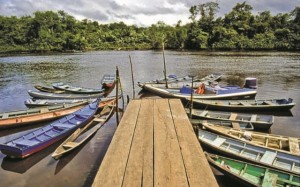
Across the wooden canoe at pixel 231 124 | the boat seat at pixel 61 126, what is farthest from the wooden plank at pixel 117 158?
the boat seat at pixel 61 126

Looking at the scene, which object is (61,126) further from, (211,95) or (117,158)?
(211,95)

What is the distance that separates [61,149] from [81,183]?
204 centimetres

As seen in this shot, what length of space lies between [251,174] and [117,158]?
531 cm

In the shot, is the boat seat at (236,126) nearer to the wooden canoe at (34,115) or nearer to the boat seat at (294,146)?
the boat seat at (294,146)

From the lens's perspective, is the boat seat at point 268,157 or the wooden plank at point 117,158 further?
the boat seat at point 268,157

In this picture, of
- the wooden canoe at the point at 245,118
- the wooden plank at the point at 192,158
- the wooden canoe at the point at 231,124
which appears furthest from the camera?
the wooden canoe at the point at 245,118

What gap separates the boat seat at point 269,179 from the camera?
8.40 meters

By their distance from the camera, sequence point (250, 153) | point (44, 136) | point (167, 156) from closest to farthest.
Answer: point (167, 156) < point (250, 153) < point (44, 136)

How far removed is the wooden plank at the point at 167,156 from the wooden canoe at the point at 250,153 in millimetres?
3104

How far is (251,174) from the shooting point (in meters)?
9.25

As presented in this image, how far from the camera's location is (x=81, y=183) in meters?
10.6

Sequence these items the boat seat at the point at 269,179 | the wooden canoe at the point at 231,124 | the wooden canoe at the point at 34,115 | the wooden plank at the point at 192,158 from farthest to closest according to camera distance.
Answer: the wooden canoe at the point at 34,115 → the wooden canoe at the point at 231,124 → the boat seat at the point at 269,179 → the wooden plank at the point at 192,158

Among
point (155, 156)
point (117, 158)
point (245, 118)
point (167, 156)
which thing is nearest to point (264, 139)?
point (245, 118)

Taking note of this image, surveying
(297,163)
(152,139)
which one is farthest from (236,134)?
(152,139)
